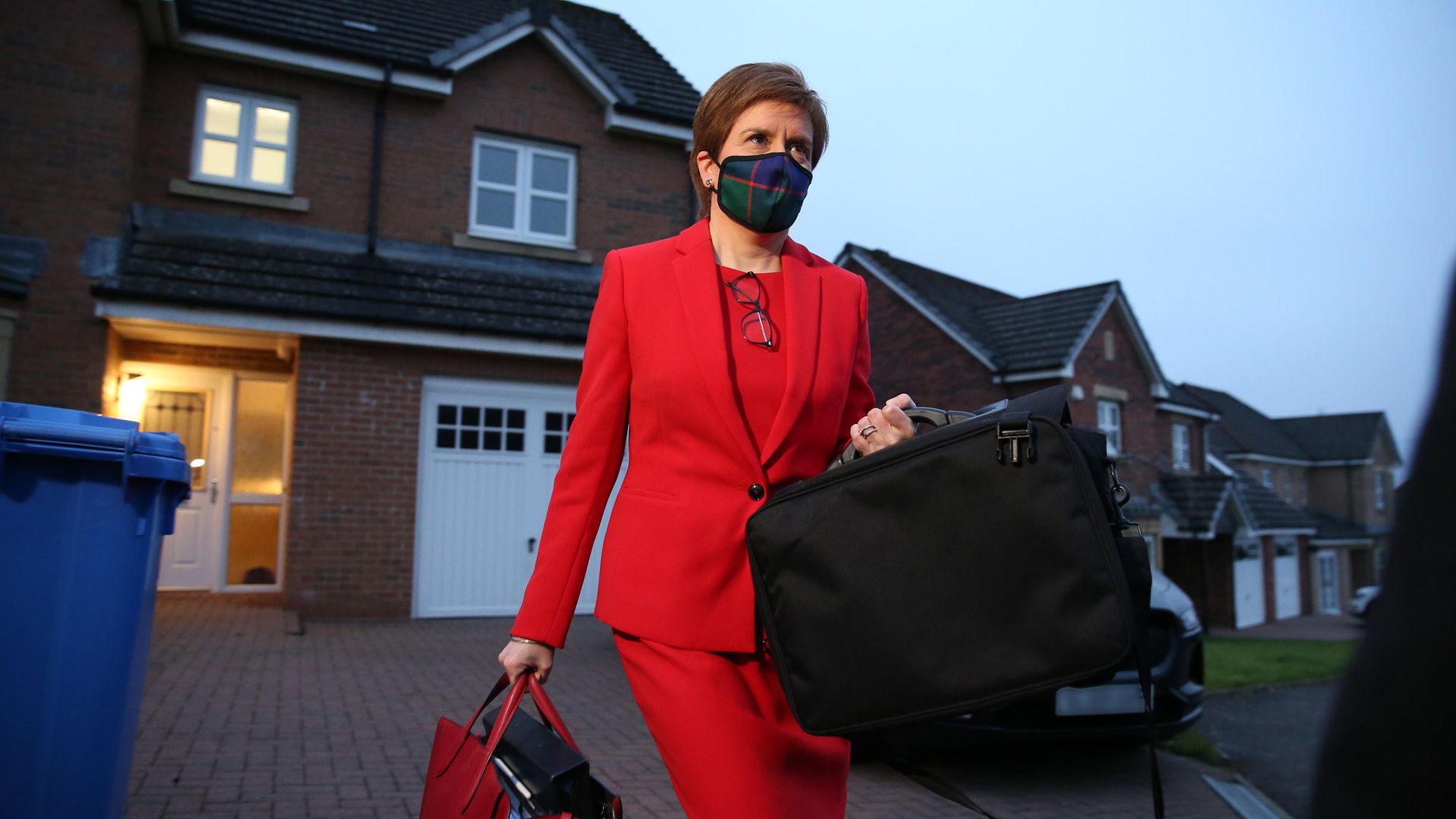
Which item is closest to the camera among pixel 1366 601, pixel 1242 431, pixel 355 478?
pixel 1366 601

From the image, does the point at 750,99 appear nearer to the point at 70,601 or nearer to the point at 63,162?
the point at 70,601

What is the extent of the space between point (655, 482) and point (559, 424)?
10076 mm

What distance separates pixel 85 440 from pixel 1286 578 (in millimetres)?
38937

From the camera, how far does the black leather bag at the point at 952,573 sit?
143 centimetres

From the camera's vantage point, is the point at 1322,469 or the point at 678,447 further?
the point at 1322,469

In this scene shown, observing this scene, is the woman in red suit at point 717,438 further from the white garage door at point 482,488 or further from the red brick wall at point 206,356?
the red brick wall at point 206,356

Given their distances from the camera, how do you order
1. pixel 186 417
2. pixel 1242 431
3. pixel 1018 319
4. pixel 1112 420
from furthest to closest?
pixel 1242 431, pixel 1112 420, pixel 1018 319, pixel 186 417

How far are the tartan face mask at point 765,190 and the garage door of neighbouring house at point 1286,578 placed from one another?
37021 millimetres

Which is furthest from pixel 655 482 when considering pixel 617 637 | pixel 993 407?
pixel 993 407

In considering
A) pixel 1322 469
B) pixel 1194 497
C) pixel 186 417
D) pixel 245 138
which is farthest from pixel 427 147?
pixel 1322 469

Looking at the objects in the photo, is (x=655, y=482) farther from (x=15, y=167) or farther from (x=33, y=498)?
(x=15, y=167)

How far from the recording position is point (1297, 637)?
25.7 meters

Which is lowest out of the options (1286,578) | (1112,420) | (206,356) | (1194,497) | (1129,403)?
(1286,578)

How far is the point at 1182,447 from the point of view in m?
28.9
